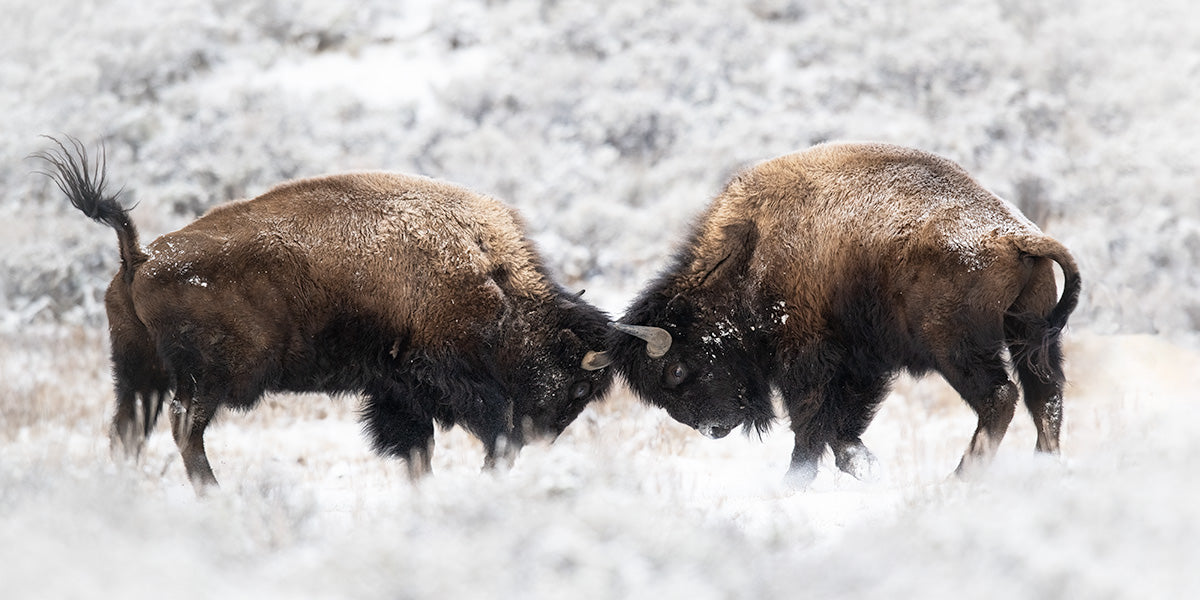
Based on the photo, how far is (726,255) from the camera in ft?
22.2

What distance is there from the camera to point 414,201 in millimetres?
6473

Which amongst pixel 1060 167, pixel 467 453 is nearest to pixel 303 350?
pixel 467 453

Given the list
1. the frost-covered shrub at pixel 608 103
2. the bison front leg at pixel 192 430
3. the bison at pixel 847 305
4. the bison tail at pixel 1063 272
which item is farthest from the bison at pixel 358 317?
the frost-covered shrub at pixel 608 103

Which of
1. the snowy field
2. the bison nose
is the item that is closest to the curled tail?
the snowy field

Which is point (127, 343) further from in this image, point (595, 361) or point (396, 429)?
point (595, 361)

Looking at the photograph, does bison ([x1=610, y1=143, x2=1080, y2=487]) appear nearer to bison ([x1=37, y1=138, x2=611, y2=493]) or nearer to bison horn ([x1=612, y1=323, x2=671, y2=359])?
bison horn ([x1=612, y1=323, x2=671, y2=359])

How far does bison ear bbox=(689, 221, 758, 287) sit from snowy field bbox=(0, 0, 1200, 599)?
954 mm

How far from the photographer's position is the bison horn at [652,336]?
661 cm

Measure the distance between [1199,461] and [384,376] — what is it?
4096mm

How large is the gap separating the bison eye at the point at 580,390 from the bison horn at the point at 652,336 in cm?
40

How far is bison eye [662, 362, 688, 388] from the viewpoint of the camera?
6.92 meters

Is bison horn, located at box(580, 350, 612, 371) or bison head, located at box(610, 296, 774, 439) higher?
bison horn, located at box(580, 350, 612, 371)

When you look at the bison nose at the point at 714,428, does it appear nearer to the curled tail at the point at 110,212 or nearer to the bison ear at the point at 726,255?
the bison ear at the point at 726,255

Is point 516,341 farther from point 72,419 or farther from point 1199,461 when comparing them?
point 72,419
